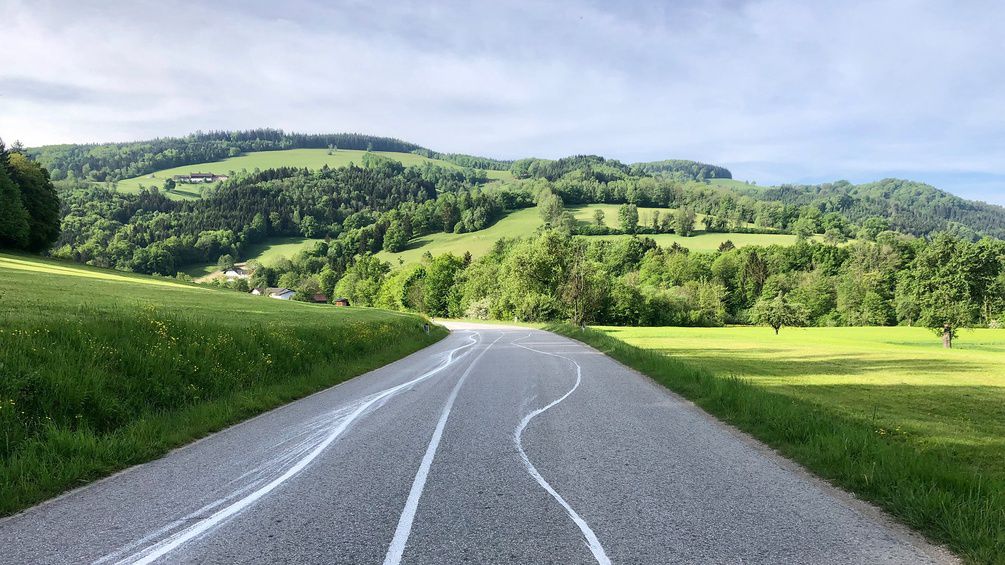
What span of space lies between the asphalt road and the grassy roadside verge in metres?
0.30

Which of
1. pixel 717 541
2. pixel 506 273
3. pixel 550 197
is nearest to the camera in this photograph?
pixel 717 541

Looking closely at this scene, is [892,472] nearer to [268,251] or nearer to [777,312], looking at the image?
[777,312]

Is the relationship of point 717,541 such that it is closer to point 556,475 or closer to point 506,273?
point 556,475

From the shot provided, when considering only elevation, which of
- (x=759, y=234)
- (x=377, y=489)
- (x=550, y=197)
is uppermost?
(x=550, y=197)

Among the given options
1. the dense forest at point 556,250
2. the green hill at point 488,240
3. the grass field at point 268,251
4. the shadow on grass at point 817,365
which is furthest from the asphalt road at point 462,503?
the grass field at point 268,251

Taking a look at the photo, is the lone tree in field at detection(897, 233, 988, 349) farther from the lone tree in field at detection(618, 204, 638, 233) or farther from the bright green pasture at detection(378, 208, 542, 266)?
the lone tree in field at detection(618, 204, 638, 233)

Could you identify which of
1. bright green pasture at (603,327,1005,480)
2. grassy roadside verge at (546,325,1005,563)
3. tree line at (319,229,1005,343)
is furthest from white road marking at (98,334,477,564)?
tree line at (319,229,1005,343)

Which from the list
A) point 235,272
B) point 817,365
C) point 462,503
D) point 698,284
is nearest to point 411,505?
point 462,503

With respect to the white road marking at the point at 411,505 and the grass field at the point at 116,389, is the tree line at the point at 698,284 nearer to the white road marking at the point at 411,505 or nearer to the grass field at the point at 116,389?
the grass field at the point at 116,389

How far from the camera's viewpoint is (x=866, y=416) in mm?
10102

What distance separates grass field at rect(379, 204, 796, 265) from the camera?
128m

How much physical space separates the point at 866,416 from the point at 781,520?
726cm

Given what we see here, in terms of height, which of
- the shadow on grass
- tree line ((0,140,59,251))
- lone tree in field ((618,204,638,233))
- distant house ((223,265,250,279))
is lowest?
distant house ((223,265,250,279))

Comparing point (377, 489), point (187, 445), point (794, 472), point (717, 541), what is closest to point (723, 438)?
point (794, 472)
